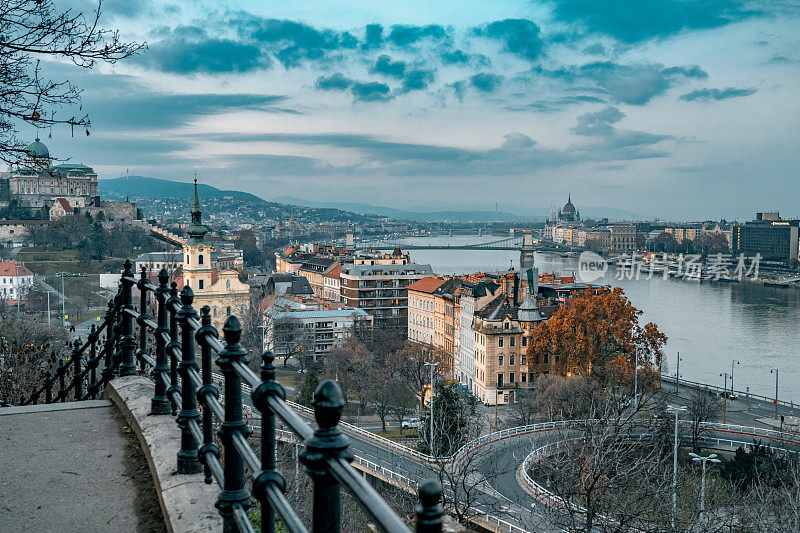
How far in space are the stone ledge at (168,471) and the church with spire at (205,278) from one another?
3919cm

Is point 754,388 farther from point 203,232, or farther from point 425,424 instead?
point 203,232

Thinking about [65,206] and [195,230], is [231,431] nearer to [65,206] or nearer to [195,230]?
[195,230]

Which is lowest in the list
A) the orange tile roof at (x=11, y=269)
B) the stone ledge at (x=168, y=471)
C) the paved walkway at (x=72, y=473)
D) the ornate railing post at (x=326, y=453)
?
the orange tile roof at (x=11, y=269)

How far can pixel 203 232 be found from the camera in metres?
43.8

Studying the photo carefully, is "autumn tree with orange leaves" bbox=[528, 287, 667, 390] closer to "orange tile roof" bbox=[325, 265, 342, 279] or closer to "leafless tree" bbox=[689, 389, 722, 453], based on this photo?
"leafless tree" bbox=[689, 389, 722, 453]

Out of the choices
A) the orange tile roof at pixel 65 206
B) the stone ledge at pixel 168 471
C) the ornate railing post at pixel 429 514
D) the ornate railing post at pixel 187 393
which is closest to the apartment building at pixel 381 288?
the orange tile roof at pixel 65 206

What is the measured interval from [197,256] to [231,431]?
142 feet

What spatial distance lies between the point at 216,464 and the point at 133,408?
209 cm

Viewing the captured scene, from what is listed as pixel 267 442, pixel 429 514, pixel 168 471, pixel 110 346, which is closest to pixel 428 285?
pixel 110 346

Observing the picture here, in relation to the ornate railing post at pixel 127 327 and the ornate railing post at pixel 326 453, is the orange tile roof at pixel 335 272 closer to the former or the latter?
the ornate railing post at pixel 127 327

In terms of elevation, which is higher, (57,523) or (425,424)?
(57,523)

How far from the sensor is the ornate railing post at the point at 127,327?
504cm

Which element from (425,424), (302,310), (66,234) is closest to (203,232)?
(302,310)

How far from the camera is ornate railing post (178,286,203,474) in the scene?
3.01 meters
